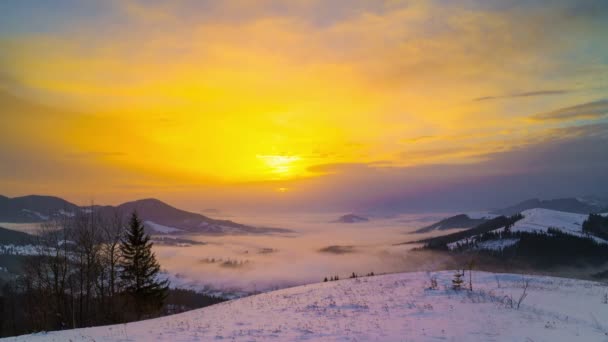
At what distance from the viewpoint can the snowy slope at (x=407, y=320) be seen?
1265cm

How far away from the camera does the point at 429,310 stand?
55.0ft

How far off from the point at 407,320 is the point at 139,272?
116 feet

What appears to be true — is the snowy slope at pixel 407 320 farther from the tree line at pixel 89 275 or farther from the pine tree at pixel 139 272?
the pine tree at pixel 139 272

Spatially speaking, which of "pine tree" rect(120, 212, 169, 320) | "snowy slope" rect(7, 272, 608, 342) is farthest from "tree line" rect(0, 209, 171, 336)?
"snowy slope" rect(7, 272, 608, 342)

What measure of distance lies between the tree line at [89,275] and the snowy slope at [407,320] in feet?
73.2

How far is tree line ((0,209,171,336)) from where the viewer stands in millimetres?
35844

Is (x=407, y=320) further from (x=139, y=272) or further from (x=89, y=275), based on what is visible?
(x=89, y=275)

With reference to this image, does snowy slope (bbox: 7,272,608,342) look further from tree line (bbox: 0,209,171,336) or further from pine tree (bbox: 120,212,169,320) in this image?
pine tree (bbox: 120,212,169,320)

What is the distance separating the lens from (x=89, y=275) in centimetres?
3750

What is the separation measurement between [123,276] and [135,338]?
2981cm

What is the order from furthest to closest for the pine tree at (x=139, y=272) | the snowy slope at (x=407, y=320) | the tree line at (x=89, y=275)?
1. the pine tree at (x=139, y=272)
2. the tree line at (x=89, y=275)
3. the snowy slope at (x=407, y=320)

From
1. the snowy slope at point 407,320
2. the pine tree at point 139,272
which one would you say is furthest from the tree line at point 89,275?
the snowy slope at point 407,320

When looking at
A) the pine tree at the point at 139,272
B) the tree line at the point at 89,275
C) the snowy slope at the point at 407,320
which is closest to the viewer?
the snowy slope at the point at 407,320

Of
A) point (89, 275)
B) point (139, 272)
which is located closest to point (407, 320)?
point (139, 272)
